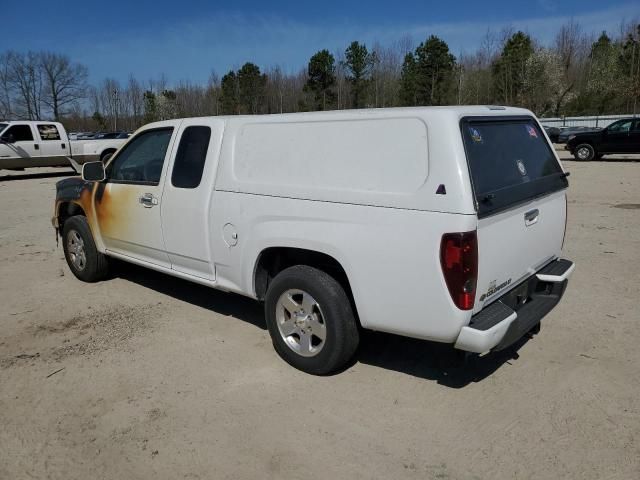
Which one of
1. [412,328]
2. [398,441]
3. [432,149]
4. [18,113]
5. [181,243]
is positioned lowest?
[398,441]

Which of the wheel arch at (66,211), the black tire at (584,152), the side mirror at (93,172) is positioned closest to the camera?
the side mirror at (93,172)

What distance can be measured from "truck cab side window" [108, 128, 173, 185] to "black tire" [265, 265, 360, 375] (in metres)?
1.72

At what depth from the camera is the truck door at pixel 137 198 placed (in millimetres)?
4680

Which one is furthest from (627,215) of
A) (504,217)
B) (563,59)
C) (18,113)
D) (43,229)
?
(18,113)

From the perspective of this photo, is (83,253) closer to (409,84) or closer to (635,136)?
(635,136)

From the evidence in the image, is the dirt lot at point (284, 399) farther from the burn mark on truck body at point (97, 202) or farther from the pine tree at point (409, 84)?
the pine tree at point (409, 84)

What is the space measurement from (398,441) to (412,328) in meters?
0.65

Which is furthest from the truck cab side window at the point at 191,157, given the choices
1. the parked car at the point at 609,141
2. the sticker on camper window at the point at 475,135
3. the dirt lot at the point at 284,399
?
the parked car at the point at 609,141

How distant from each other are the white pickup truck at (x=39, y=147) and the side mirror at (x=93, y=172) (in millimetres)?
13671

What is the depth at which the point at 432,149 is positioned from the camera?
298 cm

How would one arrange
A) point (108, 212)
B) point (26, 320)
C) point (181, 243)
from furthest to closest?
point (108, 212)
point (26, 320)
point (181, 243)

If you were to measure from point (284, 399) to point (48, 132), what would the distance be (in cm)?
1829

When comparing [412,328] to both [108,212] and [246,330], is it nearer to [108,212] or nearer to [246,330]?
[246,330]

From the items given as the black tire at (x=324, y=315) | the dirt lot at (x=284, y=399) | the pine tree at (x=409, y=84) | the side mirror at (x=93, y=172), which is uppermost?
the pine tree at (x=409, y=84)
